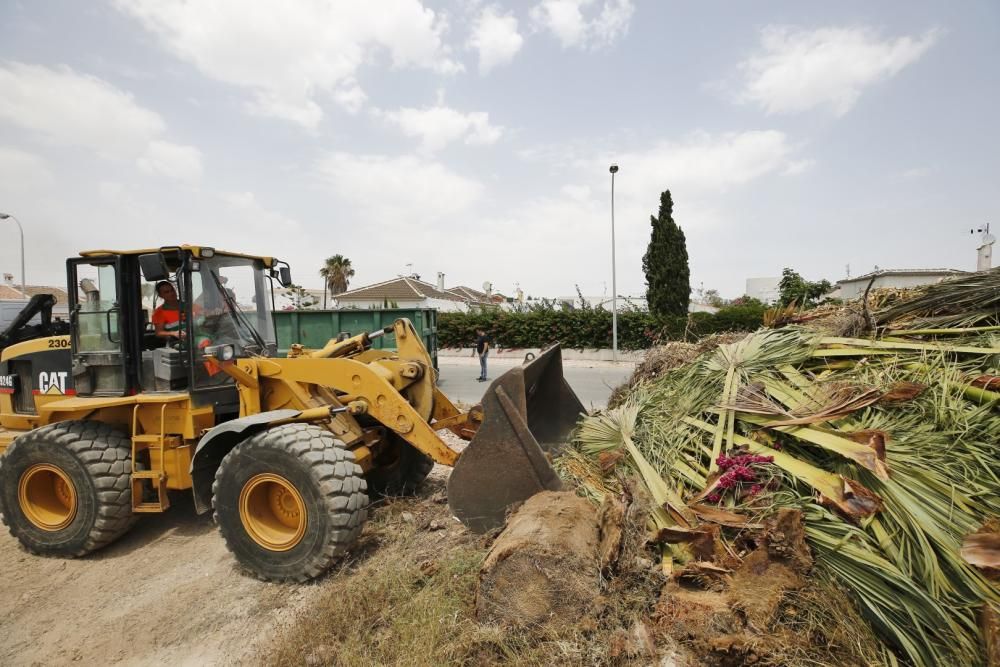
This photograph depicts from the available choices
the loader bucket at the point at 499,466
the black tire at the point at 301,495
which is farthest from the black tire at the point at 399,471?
the loader bucket at the point at 499,466

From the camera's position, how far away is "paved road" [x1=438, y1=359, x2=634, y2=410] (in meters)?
12.9

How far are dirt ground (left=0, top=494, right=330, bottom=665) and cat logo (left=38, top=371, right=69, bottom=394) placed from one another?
133 cm

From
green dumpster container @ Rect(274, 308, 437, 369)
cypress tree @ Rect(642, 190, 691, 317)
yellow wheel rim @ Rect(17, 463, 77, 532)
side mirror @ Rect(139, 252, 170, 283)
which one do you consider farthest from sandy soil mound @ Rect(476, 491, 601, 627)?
cypress tree @ Rect(642, 190, 691, 317)

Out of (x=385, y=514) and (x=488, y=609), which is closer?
(x=488, y=609)

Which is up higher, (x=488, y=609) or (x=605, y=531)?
(x=605, y=531)

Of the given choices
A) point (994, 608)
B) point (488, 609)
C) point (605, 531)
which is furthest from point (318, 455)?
point (994, 608)

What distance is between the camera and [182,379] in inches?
177

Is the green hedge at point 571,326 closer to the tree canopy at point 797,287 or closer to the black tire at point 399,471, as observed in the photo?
the tree canopy at point 797,287

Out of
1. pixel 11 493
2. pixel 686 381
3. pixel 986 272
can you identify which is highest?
pixel 986 272

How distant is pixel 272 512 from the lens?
387 cm

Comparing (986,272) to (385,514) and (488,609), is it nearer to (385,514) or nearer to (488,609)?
(488,609)

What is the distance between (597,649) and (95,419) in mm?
4515

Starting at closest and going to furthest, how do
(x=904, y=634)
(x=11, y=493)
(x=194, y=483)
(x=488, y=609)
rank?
(x=904, y=634) → (x=488, y=609) → (x=194, y=483) → (x=11, y=493)

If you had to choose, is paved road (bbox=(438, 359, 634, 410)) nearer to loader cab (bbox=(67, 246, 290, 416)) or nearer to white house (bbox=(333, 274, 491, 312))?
loader cab (bbox=(67, 246, 290, 416))
